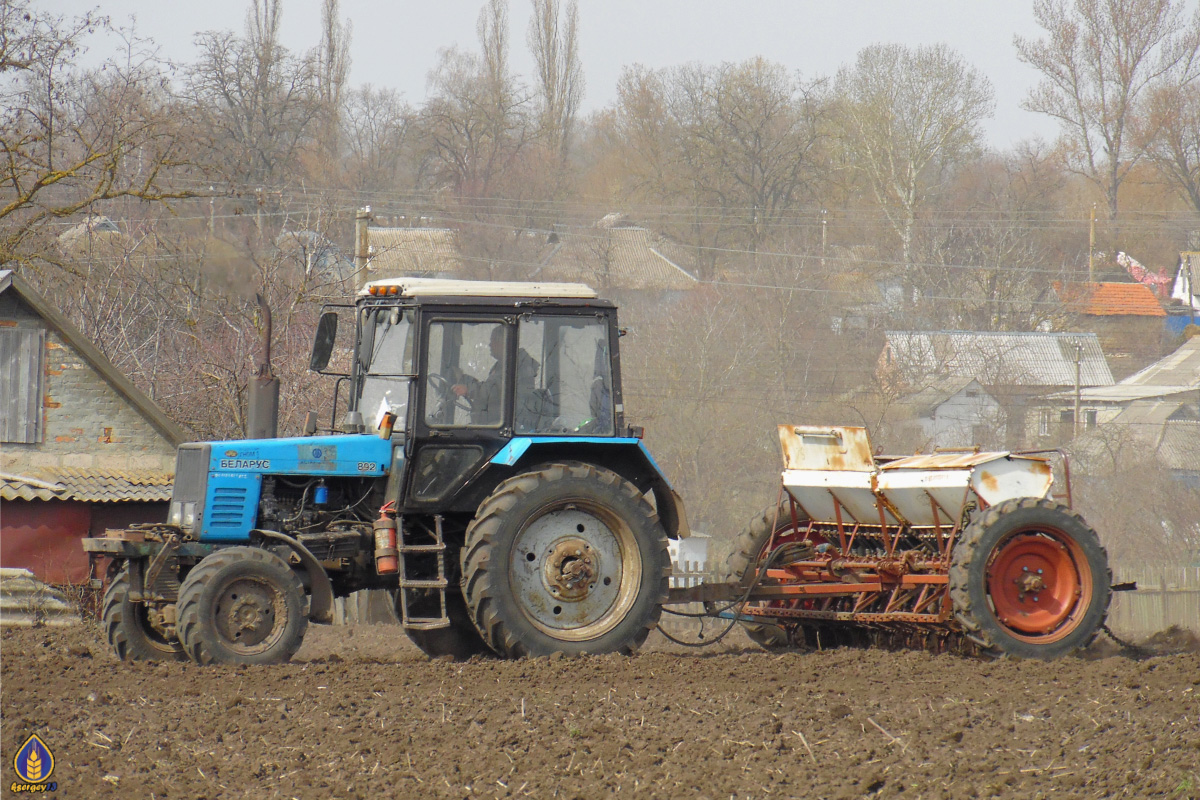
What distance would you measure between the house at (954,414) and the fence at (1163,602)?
11.9 m

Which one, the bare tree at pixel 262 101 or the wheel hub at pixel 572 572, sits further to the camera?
the bare tree at pixel 262 101

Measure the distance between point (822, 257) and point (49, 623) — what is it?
34.9 m

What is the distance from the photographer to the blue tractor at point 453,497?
7.67 meters

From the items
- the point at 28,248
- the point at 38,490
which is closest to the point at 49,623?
the point at 38,490

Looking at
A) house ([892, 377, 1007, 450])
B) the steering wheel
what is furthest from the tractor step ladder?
house ([892, 377, 1007, 450])

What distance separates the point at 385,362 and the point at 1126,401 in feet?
114

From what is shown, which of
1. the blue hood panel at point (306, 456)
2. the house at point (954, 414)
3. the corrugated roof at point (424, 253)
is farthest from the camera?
the corrugated roof at point (424, 253)

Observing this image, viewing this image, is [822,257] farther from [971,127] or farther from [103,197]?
[103,197]

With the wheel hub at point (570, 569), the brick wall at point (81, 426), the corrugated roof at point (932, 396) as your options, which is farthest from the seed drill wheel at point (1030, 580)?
the corrugated roof at point (932, 396)

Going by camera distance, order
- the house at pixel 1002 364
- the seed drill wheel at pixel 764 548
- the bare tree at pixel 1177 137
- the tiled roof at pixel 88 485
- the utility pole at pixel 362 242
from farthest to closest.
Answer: the bare tree at pixel 1177 137, the house at pixel 1002 364, the utility pole at pixel 362 242, the tiled roof at pixel 88 485, the seed drill wheel at pixel 764 548

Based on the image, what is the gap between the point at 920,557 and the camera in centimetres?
859

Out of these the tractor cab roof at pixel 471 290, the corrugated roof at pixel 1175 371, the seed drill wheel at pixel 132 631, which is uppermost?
the corrugated roof at pixel 1175 371

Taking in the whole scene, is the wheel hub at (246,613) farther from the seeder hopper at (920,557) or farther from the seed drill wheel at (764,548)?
the seed drill wheel at (764,548)

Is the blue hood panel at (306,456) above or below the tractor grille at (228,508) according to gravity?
above
